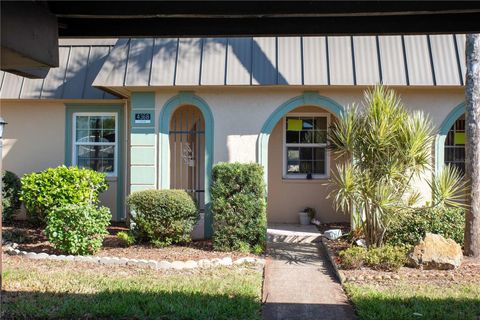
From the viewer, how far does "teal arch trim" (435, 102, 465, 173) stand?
10.1m

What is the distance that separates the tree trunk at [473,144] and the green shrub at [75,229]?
6245 millimetres

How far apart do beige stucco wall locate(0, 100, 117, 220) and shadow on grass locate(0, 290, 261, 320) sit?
6367 millimetres

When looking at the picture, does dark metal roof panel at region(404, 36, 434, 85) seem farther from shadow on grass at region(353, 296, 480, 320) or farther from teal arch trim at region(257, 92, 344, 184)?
shadow on grass at region(353, 296, 480, 320)

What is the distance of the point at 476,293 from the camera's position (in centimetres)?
672

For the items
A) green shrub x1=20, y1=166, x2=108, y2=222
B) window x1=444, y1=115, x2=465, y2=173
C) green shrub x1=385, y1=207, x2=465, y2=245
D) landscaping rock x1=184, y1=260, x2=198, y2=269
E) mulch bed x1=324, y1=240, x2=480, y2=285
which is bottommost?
mulch bed x1=324, y1=240, x2=480, y2=285

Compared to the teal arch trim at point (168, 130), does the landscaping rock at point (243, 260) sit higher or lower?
lower

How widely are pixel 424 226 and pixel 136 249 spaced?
509cm

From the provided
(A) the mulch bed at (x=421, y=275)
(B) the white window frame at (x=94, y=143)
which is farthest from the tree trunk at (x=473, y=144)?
(B) the white window frame at (x=94, y=143)

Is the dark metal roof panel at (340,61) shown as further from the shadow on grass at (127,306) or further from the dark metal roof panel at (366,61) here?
the shadow on grass at (127,306)

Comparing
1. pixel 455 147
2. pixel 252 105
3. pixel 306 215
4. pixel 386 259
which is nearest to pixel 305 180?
pixel 306 215

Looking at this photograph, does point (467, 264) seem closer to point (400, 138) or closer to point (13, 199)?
point (400, 138)

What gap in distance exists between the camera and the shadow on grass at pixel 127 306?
559 centimetres

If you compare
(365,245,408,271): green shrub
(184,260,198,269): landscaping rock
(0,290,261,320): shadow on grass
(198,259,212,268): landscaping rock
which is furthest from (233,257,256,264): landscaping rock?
(0,290,261,320): shadow on grass

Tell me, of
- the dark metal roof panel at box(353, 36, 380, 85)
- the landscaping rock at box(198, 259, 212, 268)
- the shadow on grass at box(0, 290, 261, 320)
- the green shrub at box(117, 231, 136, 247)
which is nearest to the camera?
the shadow on grass at box(0, 290, 261, 320)
